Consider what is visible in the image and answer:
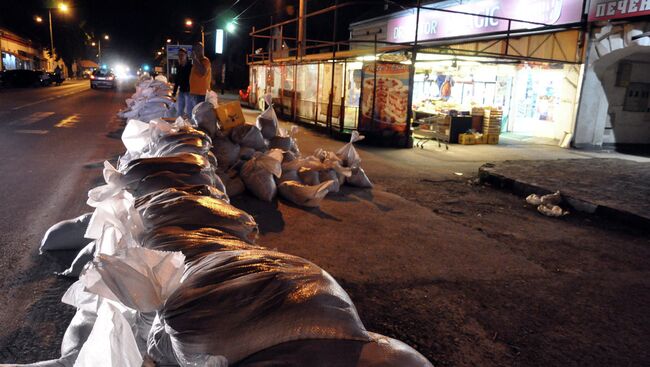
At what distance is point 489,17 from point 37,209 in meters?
10.4

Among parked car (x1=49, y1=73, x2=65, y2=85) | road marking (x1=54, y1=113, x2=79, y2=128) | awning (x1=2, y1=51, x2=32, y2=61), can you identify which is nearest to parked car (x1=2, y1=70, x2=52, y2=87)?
parked car (x1=49, y1=73, x2=65, y2=85)

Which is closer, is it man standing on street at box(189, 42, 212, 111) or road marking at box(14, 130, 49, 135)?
man standing on street at box(189, 42, 212, 111)

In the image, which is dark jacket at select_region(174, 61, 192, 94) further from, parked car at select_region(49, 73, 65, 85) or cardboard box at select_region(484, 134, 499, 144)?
parked car at select_region(49, 73, 65, 85)

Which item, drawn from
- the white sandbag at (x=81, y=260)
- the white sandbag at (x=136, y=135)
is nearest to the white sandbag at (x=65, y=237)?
the white sandbag at (x=81, y=260)

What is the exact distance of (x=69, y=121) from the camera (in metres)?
13.7

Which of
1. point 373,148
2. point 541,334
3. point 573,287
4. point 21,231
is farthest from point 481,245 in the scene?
point 373,148

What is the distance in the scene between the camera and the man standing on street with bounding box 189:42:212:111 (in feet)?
33.2

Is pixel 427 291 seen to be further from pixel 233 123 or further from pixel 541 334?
pixel 233 123

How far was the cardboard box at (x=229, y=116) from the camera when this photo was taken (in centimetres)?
673

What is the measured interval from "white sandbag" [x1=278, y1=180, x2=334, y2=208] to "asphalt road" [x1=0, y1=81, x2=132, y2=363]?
2.31m

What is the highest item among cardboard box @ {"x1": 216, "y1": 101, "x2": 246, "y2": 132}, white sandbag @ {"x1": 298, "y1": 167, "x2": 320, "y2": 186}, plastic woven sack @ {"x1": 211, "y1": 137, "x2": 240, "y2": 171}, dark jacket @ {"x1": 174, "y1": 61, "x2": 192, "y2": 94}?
dark jacket @ {"x1": 174, "y1": 61, "x2": 192, "y2": 94}

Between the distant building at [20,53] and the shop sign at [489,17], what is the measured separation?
135 ft

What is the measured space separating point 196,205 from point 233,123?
14.6 feet

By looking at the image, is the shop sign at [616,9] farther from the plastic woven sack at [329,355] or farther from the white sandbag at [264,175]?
the plastic woven sack at [329,355]
